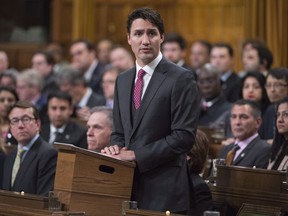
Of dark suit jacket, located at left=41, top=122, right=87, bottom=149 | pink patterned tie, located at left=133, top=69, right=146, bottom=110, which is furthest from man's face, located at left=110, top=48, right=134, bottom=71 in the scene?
pink patterned tie, located at left=133, top=69, right=146, bottom=110

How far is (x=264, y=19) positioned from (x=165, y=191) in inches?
221

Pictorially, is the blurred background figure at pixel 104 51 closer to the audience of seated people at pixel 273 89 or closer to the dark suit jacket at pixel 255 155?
the audience of seated people at pixel 273 89

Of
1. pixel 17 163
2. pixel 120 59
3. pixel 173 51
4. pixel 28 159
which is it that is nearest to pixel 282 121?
pixel 28 159

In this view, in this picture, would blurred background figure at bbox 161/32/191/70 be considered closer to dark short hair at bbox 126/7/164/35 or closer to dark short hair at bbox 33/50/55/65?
dark short hair at bbox 33/50/55/65

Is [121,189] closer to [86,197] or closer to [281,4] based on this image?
[86,197]

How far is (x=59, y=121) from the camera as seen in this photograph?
843 centimetres

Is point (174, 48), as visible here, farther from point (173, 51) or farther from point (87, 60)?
point (87, 60)

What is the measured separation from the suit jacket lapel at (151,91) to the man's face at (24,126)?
2065mm

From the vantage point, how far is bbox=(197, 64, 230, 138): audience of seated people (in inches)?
339

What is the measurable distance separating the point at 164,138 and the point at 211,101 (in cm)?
417

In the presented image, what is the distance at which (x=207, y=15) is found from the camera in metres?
12.9

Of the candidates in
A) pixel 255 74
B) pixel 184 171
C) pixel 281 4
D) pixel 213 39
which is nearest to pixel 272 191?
pixel 184 171

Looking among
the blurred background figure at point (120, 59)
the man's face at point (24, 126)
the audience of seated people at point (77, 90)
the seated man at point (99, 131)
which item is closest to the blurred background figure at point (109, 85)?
the audience of seated people at point (77, 90)

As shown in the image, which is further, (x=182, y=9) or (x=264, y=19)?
(x=182, y=9)
